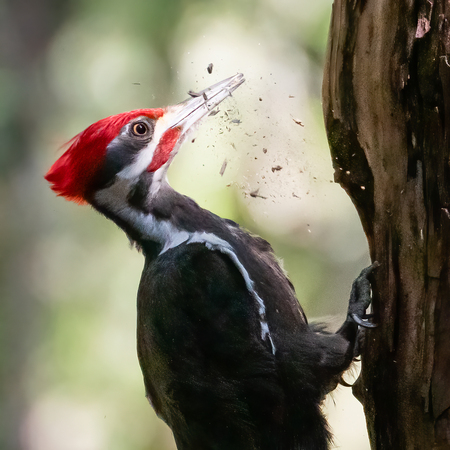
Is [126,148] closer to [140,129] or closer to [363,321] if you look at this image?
[140,129]

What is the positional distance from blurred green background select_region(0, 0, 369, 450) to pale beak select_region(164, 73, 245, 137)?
0.7 inches

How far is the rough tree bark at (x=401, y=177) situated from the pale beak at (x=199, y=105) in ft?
0.65

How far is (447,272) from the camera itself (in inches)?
35.1

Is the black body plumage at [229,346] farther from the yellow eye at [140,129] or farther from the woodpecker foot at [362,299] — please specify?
the yellow eye at [140,129]

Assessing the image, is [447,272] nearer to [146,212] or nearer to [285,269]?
[285,269]

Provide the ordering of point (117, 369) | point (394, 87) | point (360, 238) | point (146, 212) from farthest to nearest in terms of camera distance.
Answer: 1. point (117, 369)
2. point (146, 212)
3. point (360, 238)
4. point (394, 87)

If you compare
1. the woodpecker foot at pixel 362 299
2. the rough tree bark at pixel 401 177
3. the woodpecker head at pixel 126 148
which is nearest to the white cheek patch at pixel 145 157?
the woodpecker head at pixel 126 148

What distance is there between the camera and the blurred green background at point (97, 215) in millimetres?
979

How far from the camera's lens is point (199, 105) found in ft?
3.31

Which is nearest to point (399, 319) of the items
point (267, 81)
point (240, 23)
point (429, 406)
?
point (429, 406)

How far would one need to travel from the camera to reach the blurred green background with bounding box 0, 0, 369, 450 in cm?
98

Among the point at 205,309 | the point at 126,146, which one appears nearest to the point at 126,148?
the point at 126,146

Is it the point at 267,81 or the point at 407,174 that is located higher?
the point at 267,81

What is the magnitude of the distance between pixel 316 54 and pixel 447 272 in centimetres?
53
